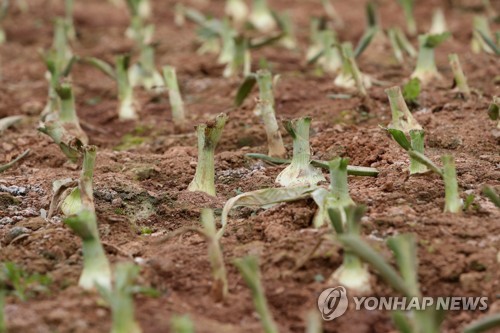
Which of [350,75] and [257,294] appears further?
[350,75]

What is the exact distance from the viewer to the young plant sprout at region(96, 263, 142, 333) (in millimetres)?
1690

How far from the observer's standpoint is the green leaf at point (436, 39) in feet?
11.0

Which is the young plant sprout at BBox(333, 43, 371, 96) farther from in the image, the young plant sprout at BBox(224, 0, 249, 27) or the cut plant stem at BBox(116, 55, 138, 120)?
the young plant sprout at BBox(224, 0, 249, 27)

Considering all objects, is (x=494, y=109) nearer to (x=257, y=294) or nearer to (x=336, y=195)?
(x=336, y=195)

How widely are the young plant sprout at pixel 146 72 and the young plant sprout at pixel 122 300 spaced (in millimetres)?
2206

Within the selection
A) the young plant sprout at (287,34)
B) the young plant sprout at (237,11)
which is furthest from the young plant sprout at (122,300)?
the young plant sprout at (237,11)

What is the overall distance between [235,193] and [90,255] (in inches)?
29.5

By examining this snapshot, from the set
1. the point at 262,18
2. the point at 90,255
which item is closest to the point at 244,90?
the point at 90,255

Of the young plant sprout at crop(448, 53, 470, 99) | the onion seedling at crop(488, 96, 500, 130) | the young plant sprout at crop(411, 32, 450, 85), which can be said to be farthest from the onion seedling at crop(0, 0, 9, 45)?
the onion seedling at crop(488, 96, 500, 130)

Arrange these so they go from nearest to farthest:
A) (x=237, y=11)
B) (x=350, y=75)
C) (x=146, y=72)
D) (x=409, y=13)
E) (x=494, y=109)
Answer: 1. (x=494, y=109)
2. (x=350, y=75)
3. (x=146, y=72)
4. (x=409, y=13)
5. (x=237, y=11)

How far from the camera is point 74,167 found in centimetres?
296

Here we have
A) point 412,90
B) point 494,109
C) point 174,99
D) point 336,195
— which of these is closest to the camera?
point 336,195

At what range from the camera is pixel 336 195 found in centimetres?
222

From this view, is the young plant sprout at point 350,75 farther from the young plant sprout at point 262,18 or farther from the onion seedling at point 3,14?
the onion seedling at point 3,14
